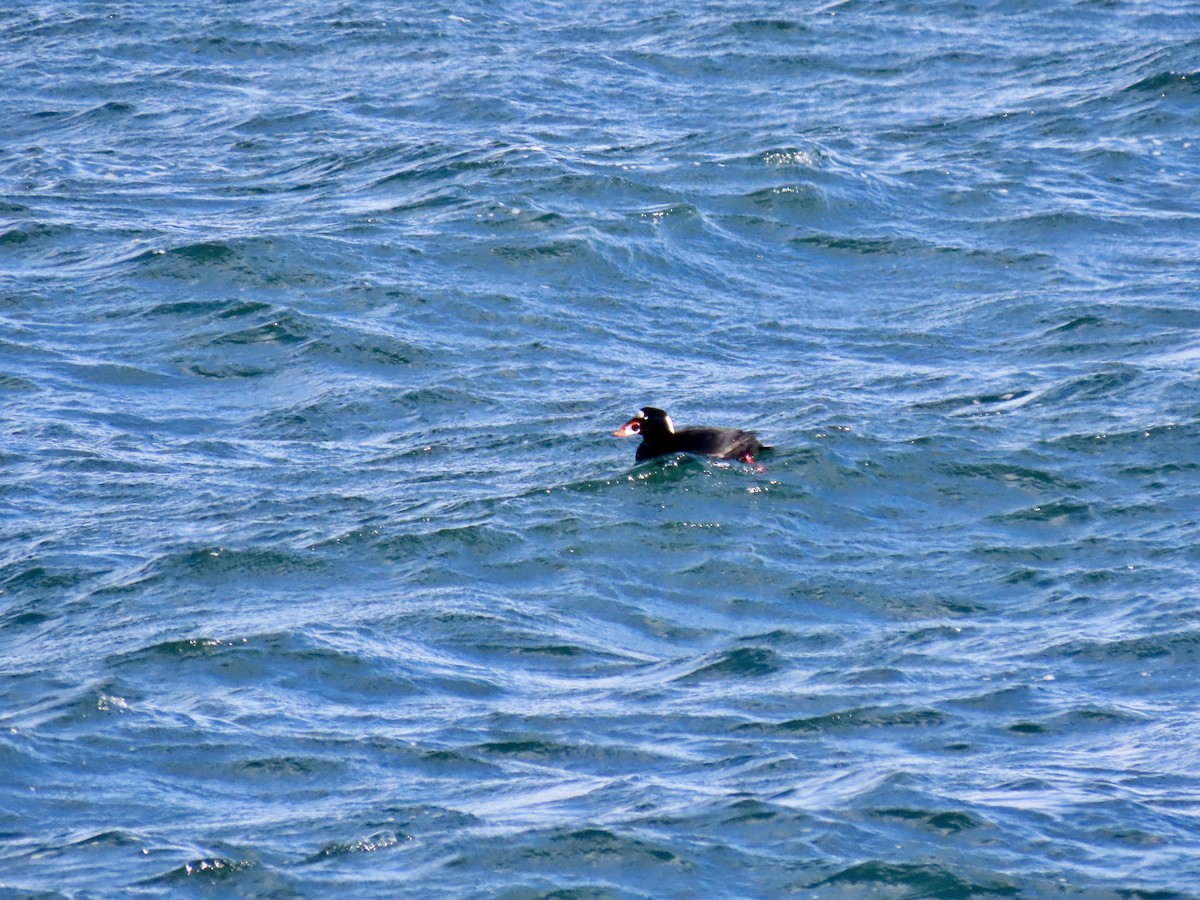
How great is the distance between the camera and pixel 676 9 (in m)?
23.3

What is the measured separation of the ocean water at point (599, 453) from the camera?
8000mm

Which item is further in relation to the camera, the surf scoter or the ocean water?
the surf scoter

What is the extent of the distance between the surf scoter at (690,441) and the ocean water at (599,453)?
12 centimetres

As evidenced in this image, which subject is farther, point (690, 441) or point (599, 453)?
point (599, 453)

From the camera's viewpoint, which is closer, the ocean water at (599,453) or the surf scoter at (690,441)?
the ocean water at (599,453)

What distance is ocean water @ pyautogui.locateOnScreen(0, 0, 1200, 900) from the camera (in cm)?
800

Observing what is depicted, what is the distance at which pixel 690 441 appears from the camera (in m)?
12.1

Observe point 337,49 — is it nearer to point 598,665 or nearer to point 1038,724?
point 598,665

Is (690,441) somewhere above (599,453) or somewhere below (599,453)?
above

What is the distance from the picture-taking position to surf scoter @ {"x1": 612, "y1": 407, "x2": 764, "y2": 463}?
12.0 m

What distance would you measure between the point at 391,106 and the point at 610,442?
8614 millimetres

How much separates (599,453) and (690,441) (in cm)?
84

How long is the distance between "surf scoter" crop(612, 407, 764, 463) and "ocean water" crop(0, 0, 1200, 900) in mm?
118

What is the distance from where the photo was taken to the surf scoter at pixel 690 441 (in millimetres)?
12031
